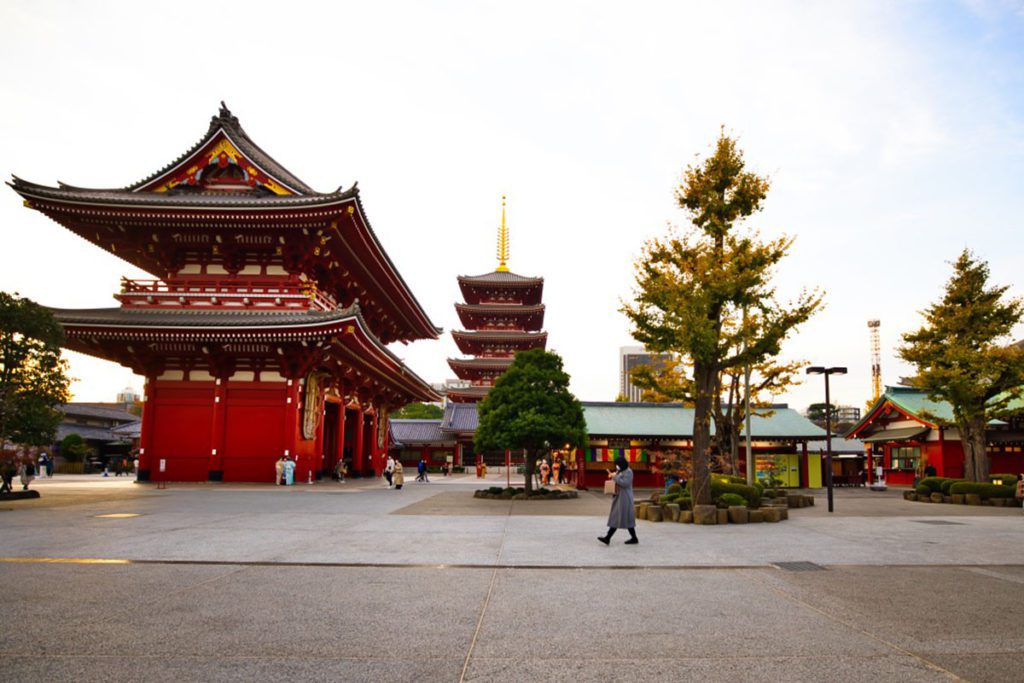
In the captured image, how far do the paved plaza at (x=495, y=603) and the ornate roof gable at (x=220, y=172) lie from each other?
16270 mm

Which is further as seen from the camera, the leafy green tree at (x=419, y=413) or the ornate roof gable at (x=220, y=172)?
the leafy green tree at (x=419, y=413)

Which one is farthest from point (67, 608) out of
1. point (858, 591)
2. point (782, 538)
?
point (782, 538)

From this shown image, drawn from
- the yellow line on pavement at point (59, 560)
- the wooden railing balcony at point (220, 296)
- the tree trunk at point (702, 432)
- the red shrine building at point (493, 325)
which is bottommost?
the yellow line on pavement at point (59, 560)

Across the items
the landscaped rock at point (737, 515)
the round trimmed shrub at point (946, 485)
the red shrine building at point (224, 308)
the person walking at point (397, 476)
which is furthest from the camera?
the person walking at point (397, 476)

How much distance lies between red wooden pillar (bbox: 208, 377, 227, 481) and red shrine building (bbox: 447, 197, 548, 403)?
114 feet

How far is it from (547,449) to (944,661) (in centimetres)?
1842

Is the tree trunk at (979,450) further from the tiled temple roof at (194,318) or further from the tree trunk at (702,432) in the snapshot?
the tiled temple roof at (194,318)

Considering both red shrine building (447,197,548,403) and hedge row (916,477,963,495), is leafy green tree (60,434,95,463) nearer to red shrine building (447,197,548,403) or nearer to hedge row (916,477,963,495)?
red shrine building (447,197,548,403)

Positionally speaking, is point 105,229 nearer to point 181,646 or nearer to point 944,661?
point 181,646

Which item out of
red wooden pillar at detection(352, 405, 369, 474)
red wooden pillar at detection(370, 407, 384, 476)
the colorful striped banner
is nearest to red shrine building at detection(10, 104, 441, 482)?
red wooden pillar at detection(352, 405, 369, 474)

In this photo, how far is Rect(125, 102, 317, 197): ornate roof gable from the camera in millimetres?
25984

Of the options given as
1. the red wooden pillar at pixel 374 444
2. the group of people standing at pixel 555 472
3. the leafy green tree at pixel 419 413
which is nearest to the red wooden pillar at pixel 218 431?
the red wooden pillar at pixel 374 444

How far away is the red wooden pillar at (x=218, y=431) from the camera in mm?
24141

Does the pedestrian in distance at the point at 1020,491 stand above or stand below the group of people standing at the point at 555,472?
above
